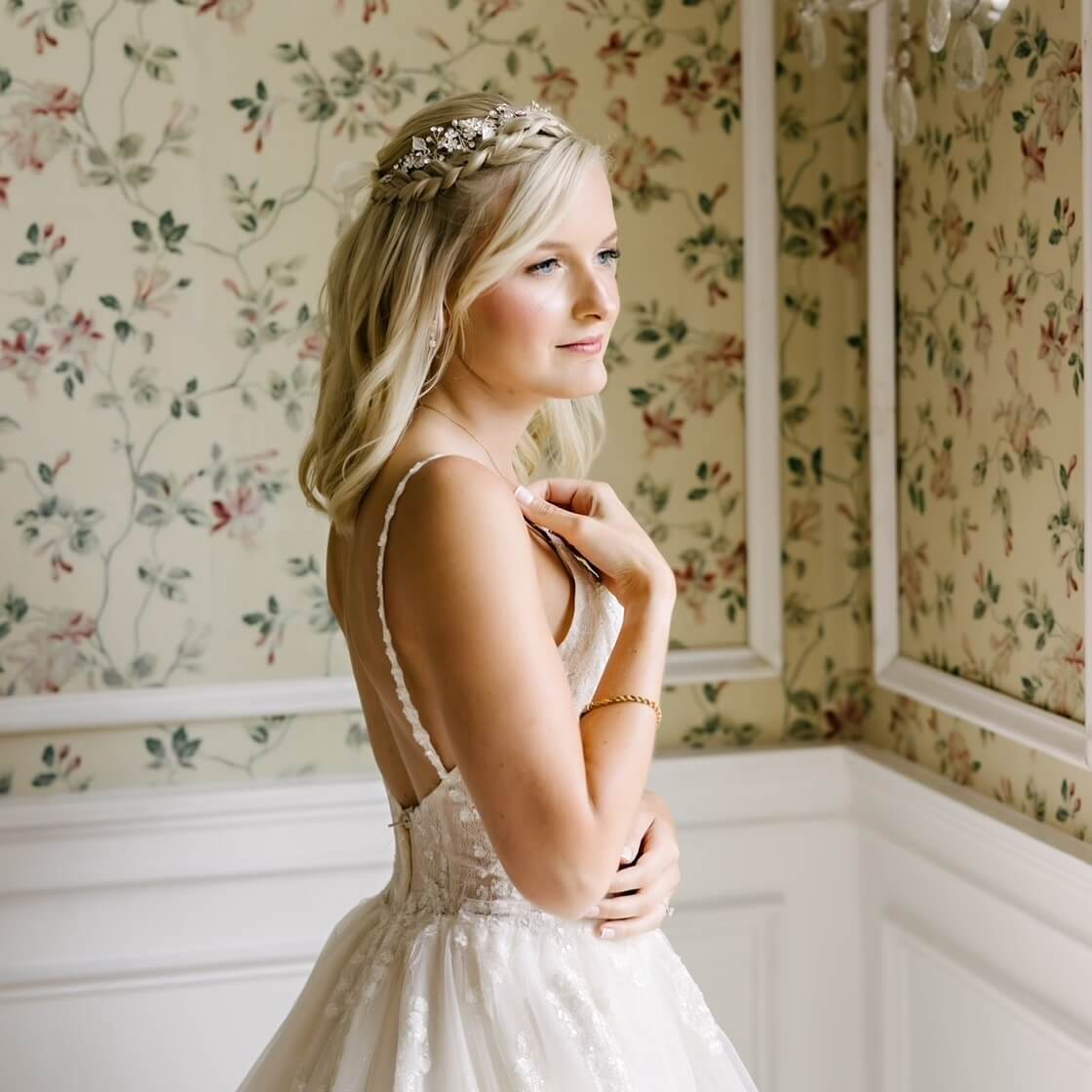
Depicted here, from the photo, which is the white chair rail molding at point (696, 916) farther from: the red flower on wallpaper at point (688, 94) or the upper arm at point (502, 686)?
the red flower on wallpaper at point (688, 94)

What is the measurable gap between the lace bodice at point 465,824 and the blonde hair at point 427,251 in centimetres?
10

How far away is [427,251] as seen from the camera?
1.46 m

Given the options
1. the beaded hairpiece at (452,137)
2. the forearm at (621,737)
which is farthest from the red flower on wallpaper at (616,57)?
the forearm at (621,737)

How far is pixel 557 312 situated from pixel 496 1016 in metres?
0.71

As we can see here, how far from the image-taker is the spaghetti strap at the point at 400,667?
1375 millimetres

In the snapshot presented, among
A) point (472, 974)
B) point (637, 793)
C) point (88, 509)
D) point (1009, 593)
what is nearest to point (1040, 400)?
point (1009, 593)

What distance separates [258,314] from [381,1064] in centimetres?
122

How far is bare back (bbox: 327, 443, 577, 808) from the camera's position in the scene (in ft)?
4.51

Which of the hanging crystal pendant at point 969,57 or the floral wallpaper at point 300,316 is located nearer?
the hanging crystal pendant at point 969,57

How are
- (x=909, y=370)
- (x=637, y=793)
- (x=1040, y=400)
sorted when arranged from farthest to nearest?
(x=909, y=370) < (x=1040, y=400) < (x=637, y=793)

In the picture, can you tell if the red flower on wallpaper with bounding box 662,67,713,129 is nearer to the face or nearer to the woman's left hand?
the face

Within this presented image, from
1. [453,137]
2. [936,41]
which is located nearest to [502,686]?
[453,137]

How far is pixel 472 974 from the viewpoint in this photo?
1442 millimetres

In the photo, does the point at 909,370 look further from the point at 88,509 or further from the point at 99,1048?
the point at 99,1048
